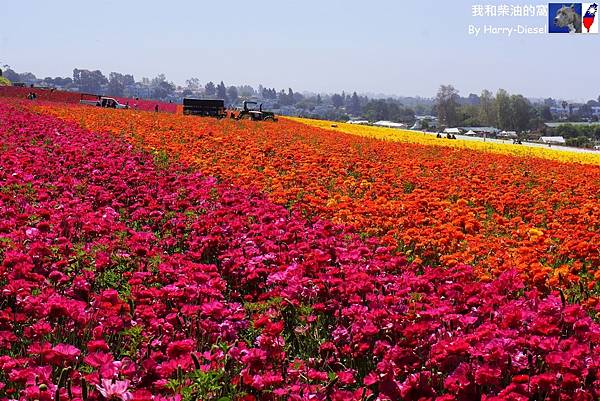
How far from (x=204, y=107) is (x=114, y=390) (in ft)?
131

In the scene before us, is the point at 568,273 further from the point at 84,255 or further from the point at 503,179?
the point at 503,179

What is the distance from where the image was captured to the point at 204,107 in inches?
1647

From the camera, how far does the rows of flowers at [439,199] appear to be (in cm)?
670

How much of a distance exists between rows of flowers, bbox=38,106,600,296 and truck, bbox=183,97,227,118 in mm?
22023

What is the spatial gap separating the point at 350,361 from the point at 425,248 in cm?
312

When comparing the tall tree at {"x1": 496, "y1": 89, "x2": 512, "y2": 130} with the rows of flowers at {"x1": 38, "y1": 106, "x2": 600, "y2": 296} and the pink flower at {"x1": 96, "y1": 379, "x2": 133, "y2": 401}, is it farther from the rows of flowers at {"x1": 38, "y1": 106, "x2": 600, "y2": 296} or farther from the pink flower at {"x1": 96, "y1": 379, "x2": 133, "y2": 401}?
the pink flower at {"x1": 96, "y1": 379, "x2": 133, "y2": 401}

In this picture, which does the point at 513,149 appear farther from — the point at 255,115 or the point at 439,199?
the point at 439,199

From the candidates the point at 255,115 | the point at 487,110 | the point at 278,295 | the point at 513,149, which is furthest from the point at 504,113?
the point at 278,295

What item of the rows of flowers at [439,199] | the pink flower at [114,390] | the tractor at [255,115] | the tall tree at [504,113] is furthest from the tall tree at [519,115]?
the pink flower at [114,390]

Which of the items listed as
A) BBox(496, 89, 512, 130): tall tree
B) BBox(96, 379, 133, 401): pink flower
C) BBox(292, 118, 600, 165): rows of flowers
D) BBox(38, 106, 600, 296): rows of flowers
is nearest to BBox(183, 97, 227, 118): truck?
BBox(292, 118, 600, 165): rows of flowers

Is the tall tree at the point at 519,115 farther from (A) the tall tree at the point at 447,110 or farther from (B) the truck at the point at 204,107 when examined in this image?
(B) the truck at the point at 204,107

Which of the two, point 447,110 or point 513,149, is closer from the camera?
point 513,149

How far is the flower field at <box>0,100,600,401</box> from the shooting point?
3455 mm

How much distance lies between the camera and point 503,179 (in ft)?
43.7
